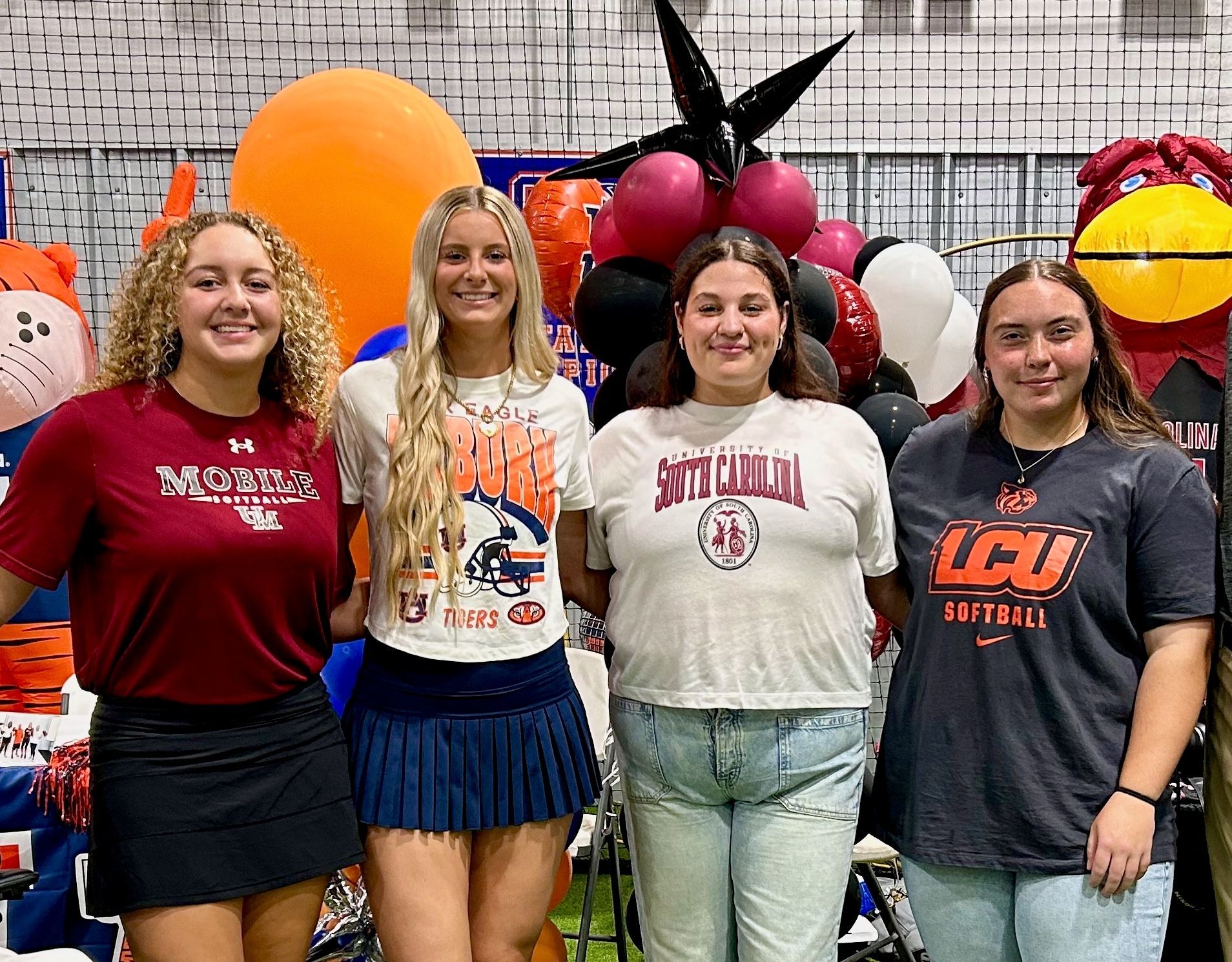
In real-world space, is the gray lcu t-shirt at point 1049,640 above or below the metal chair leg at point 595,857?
above

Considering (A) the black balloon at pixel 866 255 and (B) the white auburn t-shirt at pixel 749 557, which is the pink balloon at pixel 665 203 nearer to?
(B) the white auburn t-shirt at pixel 749 557

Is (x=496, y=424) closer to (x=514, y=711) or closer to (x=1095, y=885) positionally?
(x=514, y=711)

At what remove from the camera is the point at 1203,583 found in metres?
1.39

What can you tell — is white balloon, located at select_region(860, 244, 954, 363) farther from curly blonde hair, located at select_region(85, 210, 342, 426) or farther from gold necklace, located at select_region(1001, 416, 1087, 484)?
curly blonde hair, located at select_region(85, 210, 342, 426)

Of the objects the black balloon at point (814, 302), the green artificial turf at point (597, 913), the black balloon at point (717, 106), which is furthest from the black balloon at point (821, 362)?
the green artificial turf at point (597, 913)

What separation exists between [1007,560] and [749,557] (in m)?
0.35

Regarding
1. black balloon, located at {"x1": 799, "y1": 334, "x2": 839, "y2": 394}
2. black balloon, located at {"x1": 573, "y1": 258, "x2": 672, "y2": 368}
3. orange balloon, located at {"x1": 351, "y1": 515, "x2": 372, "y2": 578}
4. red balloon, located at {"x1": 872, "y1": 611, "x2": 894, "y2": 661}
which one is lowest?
red balloon, located at {"x1": 872, "y1": 611, "x2": 894, "y2": 661}

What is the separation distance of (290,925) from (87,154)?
442 cm

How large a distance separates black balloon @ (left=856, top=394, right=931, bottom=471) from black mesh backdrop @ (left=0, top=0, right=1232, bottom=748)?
2653mm

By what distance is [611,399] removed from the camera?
2.33 metres

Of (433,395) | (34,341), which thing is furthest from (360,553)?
(34,341)

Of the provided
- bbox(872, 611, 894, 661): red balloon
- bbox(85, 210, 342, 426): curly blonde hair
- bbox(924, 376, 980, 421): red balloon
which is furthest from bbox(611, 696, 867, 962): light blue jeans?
bbox(924, 376, 980, 421): red balloon

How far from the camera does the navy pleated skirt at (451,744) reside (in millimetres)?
1479

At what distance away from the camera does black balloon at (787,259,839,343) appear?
2223 mm
